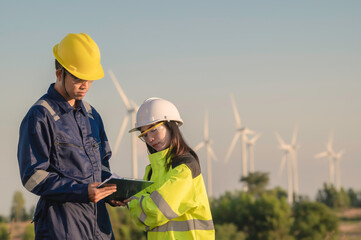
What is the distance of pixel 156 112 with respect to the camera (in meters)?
6.86

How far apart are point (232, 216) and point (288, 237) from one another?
10.0 metres


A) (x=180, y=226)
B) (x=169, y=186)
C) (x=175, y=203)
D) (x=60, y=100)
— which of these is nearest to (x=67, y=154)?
(x=60, y=100)

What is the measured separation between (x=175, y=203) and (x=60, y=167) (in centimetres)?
128

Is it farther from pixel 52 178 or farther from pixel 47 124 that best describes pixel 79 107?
pixel 52 178

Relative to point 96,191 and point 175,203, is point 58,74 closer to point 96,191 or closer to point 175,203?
point 96,191

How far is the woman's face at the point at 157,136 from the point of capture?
677 cm

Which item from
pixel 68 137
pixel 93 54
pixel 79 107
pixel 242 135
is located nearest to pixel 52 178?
pixel 68 137

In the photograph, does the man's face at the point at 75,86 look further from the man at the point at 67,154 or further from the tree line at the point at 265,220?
the tree line at the point at 265,220

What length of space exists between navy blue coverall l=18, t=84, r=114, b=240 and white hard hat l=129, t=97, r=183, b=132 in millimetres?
774

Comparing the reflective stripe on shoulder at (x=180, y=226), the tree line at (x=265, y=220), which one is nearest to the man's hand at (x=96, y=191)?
the reflective stripe on shoulder at (x=180, y=226)

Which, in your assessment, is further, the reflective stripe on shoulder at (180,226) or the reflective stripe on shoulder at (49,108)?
the reflective stripe on shoulder at (180,226)

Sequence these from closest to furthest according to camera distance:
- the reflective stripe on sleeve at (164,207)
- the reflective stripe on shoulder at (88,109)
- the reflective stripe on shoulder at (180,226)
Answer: the reflective stripe on sleeve at (164,207) → the reflective stripe on shoulder at (180,226) → the reflective stripe on shoulder at (88,109)

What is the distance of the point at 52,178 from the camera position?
573cm

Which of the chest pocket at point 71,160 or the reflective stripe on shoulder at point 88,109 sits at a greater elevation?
the reflective stripe on shoulder at point 88,109
